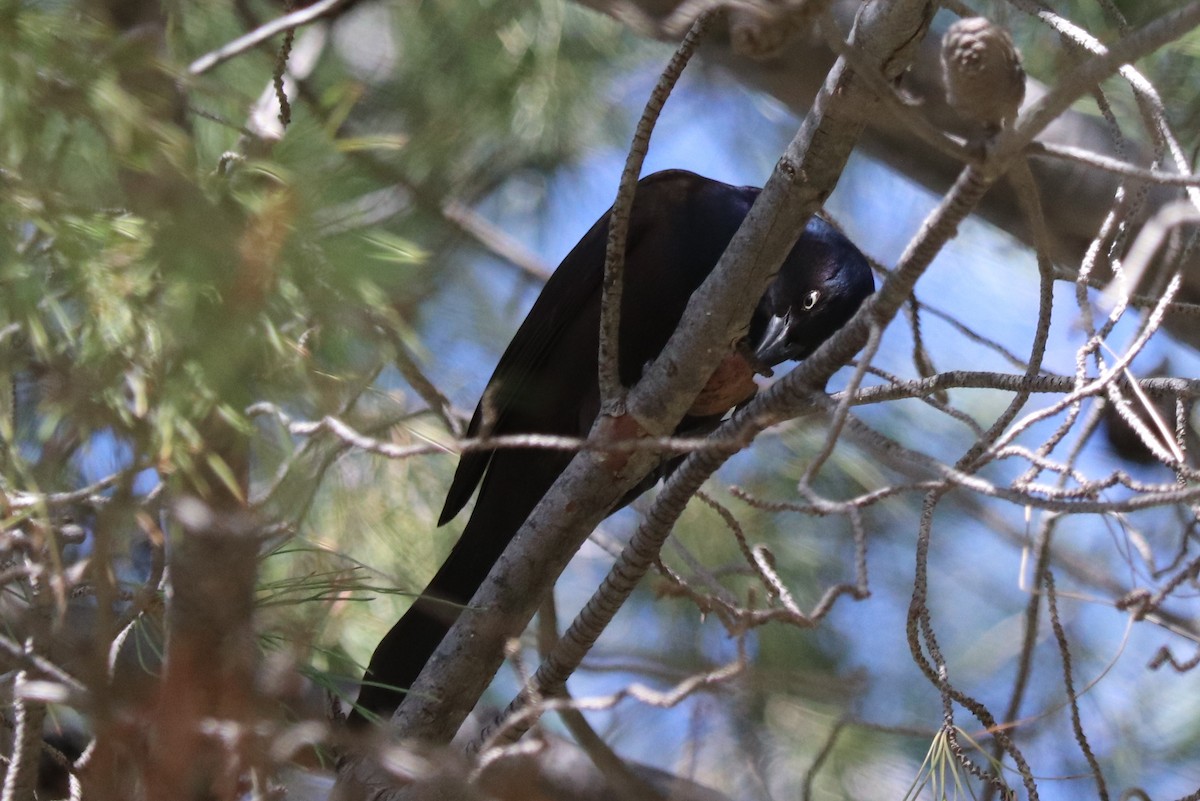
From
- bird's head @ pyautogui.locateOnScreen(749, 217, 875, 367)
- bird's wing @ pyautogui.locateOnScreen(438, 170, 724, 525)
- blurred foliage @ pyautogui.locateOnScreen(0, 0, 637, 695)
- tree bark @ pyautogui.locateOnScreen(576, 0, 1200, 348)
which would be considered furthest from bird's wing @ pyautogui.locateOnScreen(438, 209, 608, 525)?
blurred foliage @ pyautogui.locateOnScreen(0, 0, 637, 695)

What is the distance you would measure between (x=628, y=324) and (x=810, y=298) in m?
0.42

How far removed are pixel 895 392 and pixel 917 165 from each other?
1453mm

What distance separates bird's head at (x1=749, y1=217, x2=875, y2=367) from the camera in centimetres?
254

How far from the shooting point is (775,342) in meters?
2.57

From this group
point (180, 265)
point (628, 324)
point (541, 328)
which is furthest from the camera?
point (541, 328)

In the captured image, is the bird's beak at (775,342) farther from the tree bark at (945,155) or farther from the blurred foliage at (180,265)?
the blurred foliage at (180,265)

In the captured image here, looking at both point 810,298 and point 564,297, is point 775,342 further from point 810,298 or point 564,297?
point 564,297

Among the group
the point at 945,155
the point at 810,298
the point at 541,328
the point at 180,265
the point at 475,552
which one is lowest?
the point at 475,552

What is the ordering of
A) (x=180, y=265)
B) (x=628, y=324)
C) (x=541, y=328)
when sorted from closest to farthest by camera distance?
(x=180, y=265) < (x=628, y=324) < (x=541, y=328)

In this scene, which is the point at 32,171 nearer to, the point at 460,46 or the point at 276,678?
the point at 276,678

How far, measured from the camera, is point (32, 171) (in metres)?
1.19

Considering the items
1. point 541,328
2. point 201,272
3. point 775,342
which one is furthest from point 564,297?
point 201,272

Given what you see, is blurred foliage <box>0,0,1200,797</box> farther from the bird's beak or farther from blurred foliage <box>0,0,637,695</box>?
the bird's beak

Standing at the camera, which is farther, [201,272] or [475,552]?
[475,552]
